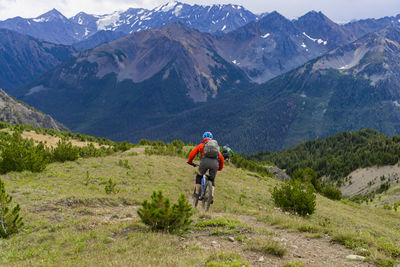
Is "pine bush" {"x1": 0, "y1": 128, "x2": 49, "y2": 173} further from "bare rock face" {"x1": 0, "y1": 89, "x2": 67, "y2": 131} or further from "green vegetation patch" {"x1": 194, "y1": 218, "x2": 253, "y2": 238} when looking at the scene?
"bare rock face" {"x1": 0, "y1": 89, "x2": 67, "y2": 131}

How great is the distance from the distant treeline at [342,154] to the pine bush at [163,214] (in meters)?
109

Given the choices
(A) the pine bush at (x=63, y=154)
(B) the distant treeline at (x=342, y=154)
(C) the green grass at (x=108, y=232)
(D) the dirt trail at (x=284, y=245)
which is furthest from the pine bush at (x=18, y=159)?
(B) the distant treeline at (x=342, y=154)

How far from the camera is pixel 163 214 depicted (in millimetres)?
8531

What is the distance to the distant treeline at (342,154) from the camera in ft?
358

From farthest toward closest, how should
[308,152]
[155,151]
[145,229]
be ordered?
[308,152]
[155,151]
[145,229]

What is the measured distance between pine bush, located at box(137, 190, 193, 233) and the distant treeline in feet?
357

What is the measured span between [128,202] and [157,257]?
7683 mm

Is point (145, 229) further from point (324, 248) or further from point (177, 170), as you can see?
point (177, 170)

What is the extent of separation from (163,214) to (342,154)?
156 meters

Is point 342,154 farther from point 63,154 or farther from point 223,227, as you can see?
point 223,227

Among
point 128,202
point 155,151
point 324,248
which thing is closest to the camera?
point 324,248

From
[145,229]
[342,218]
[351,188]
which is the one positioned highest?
[145,229]

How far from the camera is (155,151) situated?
3031cm

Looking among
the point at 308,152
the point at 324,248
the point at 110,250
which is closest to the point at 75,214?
the point at 110,250
